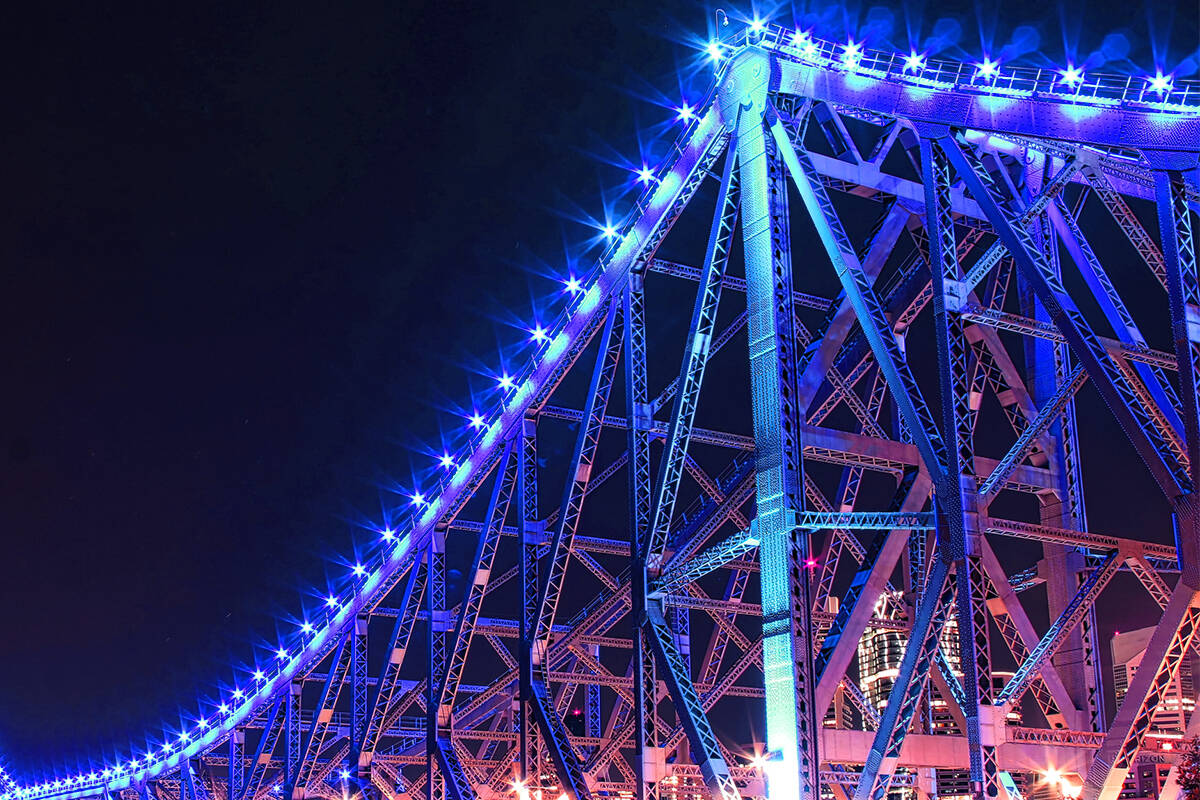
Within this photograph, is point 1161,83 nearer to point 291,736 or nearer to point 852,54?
point 852,54

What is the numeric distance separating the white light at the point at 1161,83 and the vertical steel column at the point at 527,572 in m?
21.7

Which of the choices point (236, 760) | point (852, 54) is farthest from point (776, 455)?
point (236, 760)

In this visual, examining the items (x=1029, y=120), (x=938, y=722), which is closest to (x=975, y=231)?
(x=1029, y=120)

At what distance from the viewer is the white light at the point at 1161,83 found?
2205cm

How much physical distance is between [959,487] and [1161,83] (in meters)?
7.54

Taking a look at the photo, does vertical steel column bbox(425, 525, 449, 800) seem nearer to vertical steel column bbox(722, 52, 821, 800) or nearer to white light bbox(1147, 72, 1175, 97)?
vertical steel column bbox(722, 52, 821, 800)

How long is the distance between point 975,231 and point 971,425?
7.64 meters

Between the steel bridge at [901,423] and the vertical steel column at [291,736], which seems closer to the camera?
the steel bridge at [901,423]

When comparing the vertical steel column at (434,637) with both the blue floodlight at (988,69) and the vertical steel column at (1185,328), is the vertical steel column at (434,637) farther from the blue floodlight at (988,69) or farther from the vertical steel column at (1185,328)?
the vertical steel column at (1185,328)

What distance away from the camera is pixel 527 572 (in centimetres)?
3916

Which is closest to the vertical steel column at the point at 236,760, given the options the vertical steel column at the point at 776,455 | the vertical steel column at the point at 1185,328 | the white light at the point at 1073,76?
the vertical steel column at the point at 776,455

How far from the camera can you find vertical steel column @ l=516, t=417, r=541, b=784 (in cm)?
3641

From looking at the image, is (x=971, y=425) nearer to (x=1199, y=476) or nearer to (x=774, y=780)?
(x=1199, y=476)

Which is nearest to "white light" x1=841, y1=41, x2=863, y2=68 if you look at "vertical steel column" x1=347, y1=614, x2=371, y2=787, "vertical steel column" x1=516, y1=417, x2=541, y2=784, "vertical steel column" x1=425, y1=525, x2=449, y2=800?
"vertical steel column" x1=516, y1=417, x2=541, y2=784
